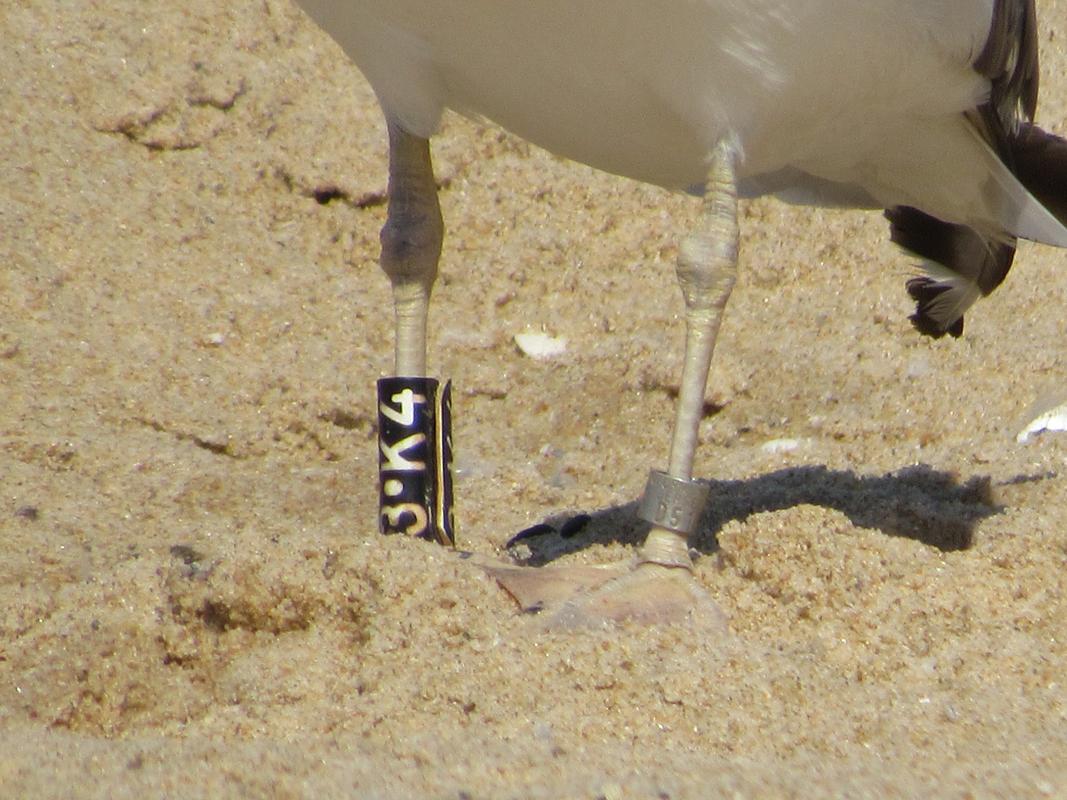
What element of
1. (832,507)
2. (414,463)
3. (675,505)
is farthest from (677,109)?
(832,507)

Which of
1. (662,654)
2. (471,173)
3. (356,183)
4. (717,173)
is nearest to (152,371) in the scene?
(356,183)

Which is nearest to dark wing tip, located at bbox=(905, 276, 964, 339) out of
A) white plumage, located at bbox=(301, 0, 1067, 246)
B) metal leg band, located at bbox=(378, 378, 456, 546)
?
white plumage, located at bbox=(301, 0, 1067, 246)

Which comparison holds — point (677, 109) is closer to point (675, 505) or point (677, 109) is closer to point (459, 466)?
point (675, 505)

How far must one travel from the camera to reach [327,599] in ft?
9.05

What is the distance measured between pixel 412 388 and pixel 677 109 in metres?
0.76

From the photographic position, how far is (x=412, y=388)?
3182 millimetres

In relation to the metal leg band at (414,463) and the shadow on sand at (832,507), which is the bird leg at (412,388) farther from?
the shadow on sand at (832,507)

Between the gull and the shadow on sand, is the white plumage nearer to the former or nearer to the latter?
the gull

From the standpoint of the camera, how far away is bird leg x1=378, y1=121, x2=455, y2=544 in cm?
312

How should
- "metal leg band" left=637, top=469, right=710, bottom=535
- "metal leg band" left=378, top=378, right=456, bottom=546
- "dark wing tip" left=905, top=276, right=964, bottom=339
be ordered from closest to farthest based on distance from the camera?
"metal leg band" left=637, top=469, right=710, bottom=535 < "metal leg band" left=378, top=378, right=456, bottom=546 < "dark wing tip" left=905, top=276, right=964, bottom=339

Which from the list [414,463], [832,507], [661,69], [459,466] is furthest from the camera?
[459,466]

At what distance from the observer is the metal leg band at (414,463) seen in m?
3.12

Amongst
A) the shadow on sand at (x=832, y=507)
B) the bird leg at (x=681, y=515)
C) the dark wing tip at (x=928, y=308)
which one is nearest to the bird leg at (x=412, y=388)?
the bird leg at (x=681, y=515)

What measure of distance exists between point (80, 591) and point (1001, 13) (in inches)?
88.4
